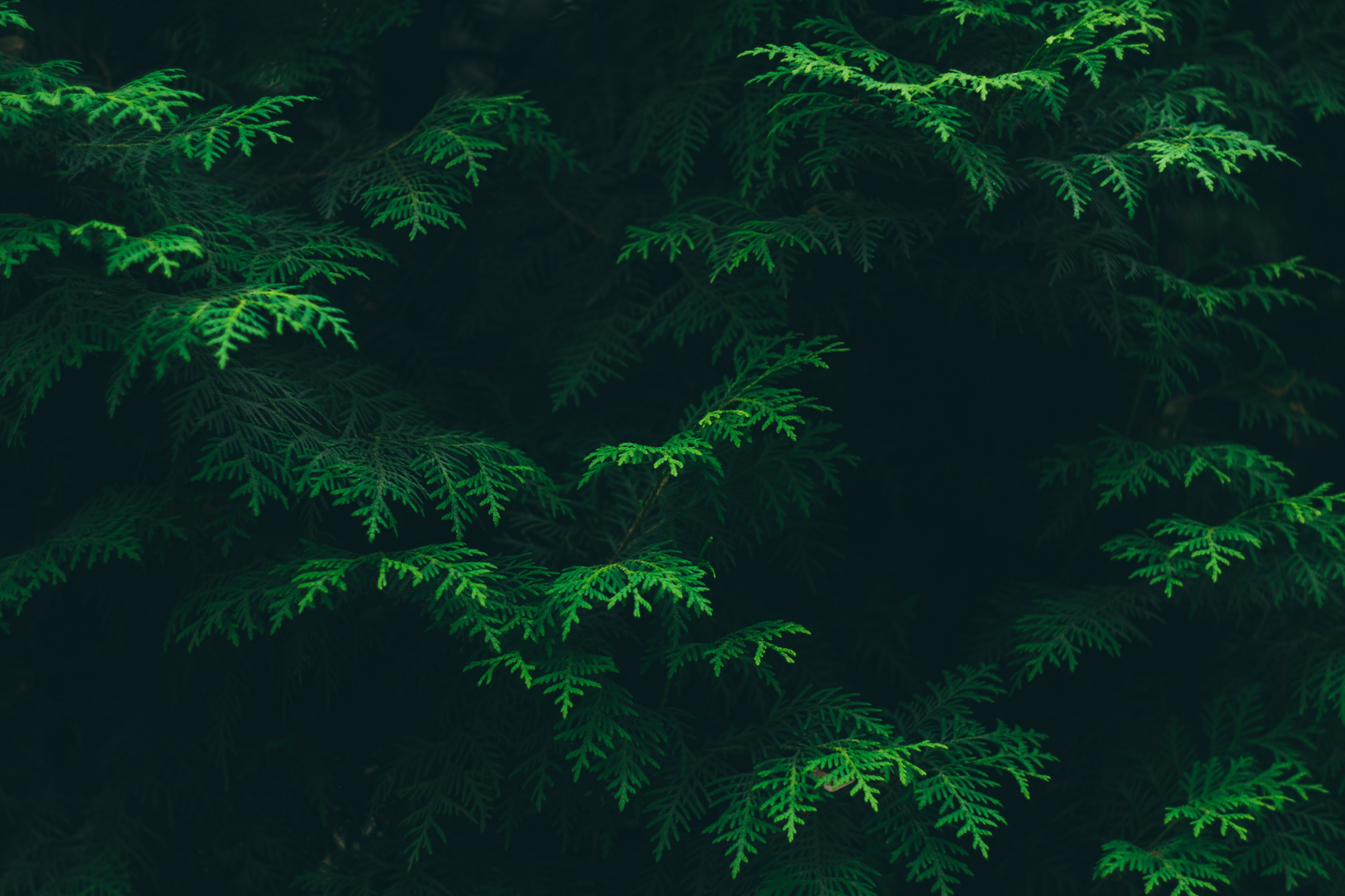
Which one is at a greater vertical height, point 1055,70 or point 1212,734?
point 1055,70

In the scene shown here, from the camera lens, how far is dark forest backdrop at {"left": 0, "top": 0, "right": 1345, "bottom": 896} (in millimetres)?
2250

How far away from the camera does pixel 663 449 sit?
86.9 inches

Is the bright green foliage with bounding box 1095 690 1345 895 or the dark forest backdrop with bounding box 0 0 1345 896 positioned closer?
the dark forest backdrop with bounding box 0 0 1345 896

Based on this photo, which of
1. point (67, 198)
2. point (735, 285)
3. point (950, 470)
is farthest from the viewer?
point (950, 470)

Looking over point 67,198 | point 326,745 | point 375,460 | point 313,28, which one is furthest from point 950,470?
point 67,198

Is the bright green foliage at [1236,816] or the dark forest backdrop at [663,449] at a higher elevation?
the dark forest backdrop at [663,449]

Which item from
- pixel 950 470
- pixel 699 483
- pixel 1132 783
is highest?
pixel 699 483

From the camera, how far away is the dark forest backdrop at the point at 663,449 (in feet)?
7.38

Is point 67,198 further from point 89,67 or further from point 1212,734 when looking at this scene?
point 1212,734

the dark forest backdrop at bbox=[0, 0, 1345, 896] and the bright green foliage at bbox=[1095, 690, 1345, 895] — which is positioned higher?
the dark forest backdrop at bbox=[0, 0, 1345, 896]

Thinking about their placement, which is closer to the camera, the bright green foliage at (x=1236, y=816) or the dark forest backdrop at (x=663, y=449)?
the dark forest backdrop at (x=663, y=449)

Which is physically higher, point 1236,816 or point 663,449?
point 663,449

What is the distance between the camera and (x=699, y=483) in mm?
2566

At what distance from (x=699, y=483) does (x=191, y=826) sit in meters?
1.83
